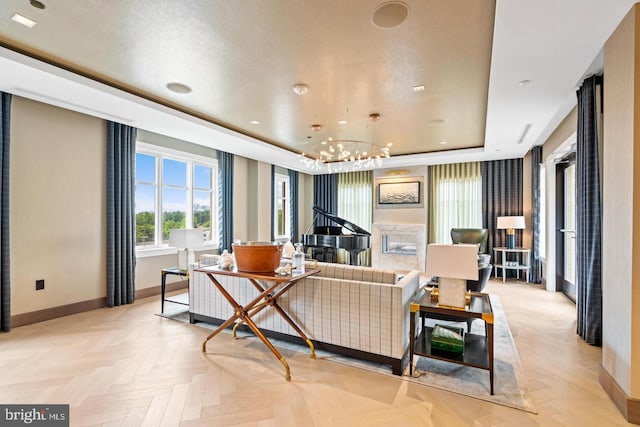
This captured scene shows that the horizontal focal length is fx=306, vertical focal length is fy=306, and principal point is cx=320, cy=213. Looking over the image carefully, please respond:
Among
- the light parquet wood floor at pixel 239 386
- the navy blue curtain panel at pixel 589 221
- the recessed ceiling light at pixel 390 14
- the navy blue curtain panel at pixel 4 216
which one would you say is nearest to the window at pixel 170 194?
the navy blue curtain panel at pixel 4 216

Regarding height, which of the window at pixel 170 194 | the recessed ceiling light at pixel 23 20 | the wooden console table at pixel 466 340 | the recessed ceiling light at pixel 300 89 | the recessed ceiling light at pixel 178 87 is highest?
the recessed ceiling light at pixel 23 20

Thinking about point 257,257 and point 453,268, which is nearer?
point 453,268

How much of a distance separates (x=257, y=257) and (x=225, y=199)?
431 centimetres

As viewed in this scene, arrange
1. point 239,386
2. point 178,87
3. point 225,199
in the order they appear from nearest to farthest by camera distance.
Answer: point 239,386 → point 178,87 → point 225,199

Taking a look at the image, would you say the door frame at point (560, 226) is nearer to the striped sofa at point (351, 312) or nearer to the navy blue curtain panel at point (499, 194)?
the navy blue curtain panel at point (499, 194)

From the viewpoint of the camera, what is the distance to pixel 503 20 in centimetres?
219

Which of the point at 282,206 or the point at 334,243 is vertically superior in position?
the point at 282,206

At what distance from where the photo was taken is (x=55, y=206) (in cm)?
409

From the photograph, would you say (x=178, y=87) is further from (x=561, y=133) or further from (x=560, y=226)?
(x=560, y=226)

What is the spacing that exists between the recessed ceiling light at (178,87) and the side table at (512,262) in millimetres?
6623

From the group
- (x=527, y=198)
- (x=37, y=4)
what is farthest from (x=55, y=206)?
(x=527, y=198)

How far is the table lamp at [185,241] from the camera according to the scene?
168 inches

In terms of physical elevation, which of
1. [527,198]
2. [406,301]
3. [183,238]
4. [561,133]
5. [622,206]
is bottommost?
[406,301]

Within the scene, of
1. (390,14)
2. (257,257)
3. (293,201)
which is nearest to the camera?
(390,14)
